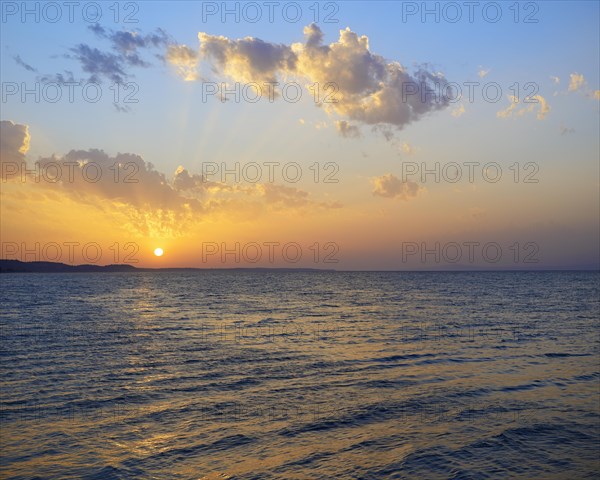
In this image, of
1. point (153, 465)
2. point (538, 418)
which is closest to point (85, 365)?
point (153, 465)

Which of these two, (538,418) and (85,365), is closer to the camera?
(538,418)

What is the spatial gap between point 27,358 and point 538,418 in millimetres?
30736

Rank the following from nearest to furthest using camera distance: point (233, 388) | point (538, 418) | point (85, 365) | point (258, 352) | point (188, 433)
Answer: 1. point (188, 433)
2. point (538, 418)
3. point (233, 388)
4. point (85, 365)
5. point (258, 352)

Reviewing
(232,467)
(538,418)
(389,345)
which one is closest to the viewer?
(232,467)

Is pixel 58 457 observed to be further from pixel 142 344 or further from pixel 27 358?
pixel 142 344

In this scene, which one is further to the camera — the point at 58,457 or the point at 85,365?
the point at 85,365

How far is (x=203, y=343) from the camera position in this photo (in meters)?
39.4

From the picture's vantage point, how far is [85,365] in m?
30.6

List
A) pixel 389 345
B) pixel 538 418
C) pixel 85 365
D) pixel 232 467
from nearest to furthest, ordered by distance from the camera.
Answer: pixel 232 467, pixel 538 418, pixel 85 365, pixel 389 345

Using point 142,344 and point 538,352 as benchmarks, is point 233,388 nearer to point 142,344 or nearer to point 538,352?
point 142,344

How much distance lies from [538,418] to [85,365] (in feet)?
84.4

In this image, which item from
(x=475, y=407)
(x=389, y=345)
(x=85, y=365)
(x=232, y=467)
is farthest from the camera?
(x=389, y=345)

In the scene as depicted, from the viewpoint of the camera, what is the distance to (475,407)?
21875 mm

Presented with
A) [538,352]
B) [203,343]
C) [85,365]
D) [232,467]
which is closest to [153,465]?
[232,467]
